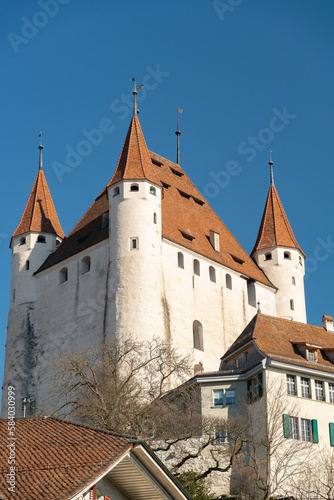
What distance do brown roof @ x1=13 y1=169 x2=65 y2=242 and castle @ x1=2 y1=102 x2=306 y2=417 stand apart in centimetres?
9

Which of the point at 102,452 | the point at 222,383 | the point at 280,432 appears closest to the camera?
the point at 102,452

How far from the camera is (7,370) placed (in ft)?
200

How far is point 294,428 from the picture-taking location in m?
41.7

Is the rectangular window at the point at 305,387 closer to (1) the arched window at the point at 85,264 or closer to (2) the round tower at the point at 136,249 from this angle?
(2) the round tower at the point at 136,249

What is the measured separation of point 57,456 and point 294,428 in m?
24.3

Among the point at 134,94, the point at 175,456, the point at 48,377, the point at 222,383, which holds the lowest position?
the point at 175,456

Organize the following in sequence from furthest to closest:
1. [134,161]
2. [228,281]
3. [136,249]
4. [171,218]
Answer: [228,281] → [171,218] → [134,161] → [136,249]

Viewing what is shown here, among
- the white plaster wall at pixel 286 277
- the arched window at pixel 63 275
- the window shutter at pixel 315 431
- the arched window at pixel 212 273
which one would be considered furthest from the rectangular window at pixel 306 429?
the white plaster wall at pixel 286 277

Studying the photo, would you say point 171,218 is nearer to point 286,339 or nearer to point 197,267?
point 197,267

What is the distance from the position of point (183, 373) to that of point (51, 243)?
15705mm

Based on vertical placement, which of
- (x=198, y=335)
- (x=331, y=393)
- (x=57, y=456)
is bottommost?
(x=57, y=456)

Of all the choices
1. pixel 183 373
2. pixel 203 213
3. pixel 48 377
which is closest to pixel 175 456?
pixel 183 373

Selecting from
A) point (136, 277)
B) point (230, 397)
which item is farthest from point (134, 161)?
point (230, 397)

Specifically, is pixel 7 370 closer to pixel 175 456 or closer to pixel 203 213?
pixel 203 213
